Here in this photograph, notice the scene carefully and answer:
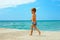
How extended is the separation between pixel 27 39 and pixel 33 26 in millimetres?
1225

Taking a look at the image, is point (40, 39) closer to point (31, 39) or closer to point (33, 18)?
point (31, 39)

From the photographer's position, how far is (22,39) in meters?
9.16

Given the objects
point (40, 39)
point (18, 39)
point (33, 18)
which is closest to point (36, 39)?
point (40, 39)

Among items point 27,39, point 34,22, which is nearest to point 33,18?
point 34,22

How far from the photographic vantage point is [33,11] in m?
10.1

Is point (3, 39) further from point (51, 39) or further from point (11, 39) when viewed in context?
point (51, 39)

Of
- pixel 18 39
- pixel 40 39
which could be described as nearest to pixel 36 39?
pixel 40 39

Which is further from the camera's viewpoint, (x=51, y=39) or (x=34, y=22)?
(x=34, y=22)

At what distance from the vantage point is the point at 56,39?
898 centimetres

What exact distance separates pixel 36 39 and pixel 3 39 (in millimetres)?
1491

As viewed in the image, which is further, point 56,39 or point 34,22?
point 34,22

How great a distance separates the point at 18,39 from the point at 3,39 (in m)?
0.68

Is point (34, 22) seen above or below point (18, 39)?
above

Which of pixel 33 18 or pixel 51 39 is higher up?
pixel 33 18
